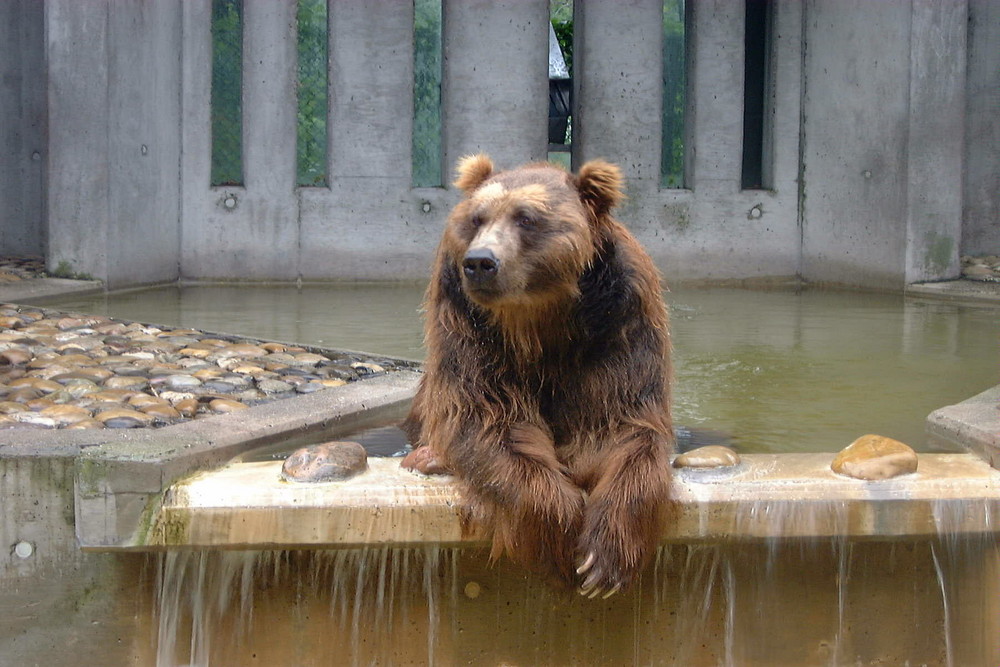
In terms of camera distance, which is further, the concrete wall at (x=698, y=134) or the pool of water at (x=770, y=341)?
the concrete wall at (x=698, y=134)

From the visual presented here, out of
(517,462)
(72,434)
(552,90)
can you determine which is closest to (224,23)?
(552,90)

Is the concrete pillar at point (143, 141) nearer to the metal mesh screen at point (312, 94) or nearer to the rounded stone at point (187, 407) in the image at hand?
the metal mesh screen at point (312, 94)

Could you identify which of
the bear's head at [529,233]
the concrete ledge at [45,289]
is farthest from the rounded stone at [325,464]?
the concrete ledge at [45,289]

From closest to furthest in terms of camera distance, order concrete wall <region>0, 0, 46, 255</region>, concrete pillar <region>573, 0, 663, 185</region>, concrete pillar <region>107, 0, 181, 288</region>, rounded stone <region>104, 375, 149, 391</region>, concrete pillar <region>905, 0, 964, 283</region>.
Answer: rounded stone <region>104, 375, 149, 391</region> → concrete pillar <region>107, 0, 181, 288</region> → concrete pillar <region>905, 0, 964, 283</region> → concrete wall <region>0, 0, 46, 255</region> → concrete pillar <region>573, 0, 663, 185</region>

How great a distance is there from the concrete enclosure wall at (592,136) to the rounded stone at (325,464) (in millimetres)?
6802

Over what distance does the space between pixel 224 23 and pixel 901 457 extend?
8.73 m

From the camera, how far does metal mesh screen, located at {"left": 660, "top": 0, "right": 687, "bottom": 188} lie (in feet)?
38.2

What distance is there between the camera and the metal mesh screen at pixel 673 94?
11.6m

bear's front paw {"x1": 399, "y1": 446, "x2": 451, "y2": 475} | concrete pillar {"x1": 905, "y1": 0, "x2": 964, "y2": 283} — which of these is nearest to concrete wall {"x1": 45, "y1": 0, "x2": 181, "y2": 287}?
concrete pillar {"x1": 905, "y1": 0, "x2": 964, "y2": 283}

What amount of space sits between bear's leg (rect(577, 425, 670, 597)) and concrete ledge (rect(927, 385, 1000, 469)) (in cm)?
126

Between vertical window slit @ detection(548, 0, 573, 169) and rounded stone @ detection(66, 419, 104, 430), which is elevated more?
vertical window slit @ detection(548, 0, 573, 169)

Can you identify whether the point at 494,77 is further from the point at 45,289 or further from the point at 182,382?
the point at 182,382

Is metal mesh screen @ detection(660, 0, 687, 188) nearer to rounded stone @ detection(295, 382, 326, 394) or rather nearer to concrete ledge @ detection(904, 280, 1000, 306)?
concrete ledge @ detection(904, 280, 1000, 306)

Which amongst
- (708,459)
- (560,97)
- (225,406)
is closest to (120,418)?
(225,406)
